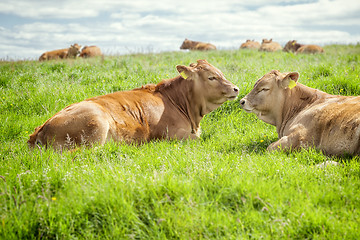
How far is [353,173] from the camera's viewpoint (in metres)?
4.64

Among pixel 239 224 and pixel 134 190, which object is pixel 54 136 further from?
pixel 239 224

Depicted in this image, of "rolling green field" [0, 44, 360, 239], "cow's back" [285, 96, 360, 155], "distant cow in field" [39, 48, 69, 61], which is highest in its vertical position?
"distant cow in field" [39, 48, 69, 61]

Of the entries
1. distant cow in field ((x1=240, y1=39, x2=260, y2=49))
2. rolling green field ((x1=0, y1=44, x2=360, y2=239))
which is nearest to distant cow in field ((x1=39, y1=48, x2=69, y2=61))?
distant cow in field ((x1=240, y1=39, x2=260, y2=49))

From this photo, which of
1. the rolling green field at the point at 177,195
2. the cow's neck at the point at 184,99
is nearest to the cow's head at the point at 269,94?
the rolling green field at the point at 177,195

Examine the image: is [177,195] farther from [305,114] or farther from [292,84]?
[292,84]

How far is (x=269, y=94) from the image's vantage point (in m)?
6.77

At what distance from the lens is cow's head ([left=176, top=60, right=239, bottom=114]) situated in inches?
295

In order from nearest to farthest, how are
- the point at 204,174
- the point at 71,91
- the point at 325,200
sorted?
the point at 325,200, the point at 204,174, the point at 71,91

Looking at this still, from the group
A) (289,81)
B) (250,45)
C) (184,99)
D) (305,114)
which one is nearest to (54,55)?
(250,45)

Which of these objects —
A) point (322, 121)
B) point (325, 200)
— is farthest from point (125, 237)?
point (322, 121)

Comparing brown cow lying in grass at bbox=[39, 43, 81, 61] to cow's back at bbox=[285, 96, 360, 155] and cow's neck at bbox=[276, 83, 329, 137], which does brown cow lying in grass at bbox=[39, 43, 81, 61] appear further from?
cow's back at bbox=[285, 96, 360, 155]

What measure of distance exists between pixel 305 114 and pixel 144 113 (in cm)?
293

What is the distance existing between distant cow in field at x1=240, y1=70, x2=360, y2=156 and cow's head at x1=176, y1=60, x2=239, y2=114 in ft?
2.44

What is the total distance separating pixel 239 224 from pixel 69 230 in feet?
5.29
